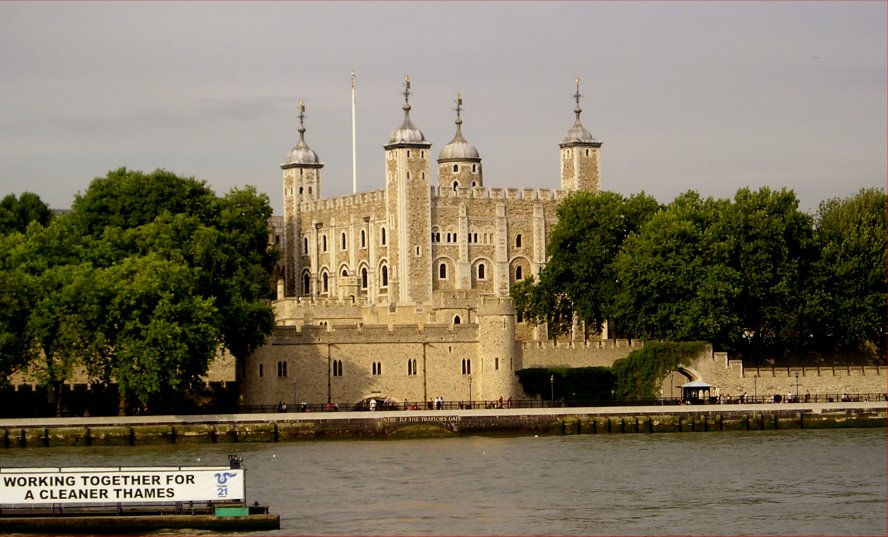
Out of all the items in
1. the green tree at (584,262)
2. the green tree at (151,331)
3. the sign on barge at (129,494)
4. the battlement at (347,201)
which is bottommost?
the sign on barge at (129,494)

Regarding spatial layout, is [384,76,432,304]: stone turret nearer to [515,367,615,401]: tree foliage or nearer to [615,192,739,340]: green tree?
[615,192,739,340]: green tree

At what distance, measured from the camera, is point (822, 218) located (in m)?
→ 98.9

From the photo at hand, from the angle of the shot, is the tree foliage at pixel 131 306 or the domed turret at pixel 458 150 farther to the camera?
the domed turret at pixel 458 150

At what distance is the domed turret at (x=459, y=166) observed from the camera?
386 feet

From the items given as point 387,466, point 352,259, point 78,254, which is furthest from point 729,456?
point 352,259

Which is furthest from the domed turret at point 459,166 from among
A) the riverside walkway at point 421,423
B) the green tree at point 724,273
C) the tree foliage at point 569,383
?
the riverside walkway at point 421,423

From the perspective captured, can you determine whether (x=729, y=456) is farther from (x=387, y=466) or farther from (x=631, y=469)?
(x=387, y=466)

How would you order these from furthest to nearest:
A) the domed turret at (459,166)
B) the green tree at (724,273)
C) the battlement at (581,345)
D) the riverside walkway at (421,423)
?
the domed turret at (459,166) → the green tree at (724,273) → the battlement at (581,345) → the riverside walkway at (421,423)

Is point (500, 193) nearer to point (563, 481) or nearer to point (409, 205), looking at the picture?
point (409, 205)

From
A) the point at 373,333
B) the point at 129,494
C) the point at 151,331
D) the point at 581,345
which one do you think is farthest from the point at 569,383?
the point at 129,494

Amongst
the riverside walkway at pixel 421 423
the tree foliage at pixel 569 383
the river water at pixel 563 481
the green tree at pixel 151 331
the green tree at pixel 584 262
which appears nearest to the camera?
the river water at pixel 563 481

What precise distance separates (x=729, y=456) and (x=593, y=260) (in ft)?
99.3

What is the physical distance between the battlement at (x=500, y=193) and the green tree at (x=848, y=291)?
22212 mm

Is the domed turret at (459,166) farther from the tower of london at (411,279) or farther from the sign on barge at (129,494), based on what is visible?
the sign on barge at (129,494)
